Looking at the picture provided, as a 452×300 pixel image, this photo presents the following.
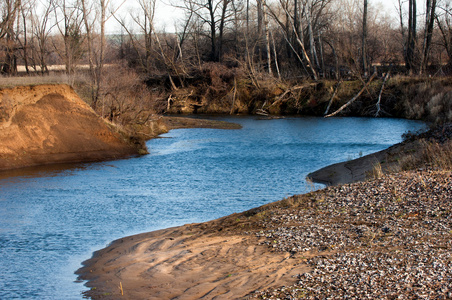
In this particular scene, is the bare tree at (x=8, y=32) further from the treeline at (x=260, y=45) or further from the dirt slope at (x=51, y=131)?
the dirt slope at (x=51, y=131)

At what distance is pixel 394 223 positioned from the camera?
9266 millimetres

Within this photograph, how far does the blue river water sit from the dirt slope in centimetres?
134

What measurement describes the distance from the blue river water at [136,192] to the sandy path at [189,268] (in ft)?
1.89

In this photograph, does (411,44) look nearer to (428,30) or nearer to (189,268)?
(428,30)

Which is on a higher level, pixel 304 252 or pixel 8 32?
pixel 8 32

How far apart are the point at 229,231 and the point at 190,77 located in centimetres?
4163

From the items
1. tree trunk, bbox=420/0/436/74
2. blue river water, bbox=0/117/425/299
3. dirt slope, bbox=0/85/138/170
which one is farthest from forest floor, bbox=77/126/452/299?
tree trunk, bbox=420/0/436/74

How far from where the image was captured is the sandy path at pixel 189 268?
7.16m

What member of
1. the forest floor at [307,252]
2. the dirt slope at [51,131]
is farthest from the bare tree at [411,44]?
the forest floor at [307,252]

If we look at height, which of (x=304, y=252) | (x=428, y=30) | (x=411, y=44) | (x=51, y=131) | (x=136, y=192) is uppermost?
(x=428, y=30)

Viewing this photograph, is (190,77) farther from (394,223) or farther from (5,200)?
(394,223)

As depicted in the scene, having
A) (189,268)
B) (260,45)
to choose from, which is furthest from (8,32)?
(189,268)

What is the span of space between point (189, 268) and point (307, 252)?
206cm

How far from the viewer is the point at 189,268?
8141 millimetres
